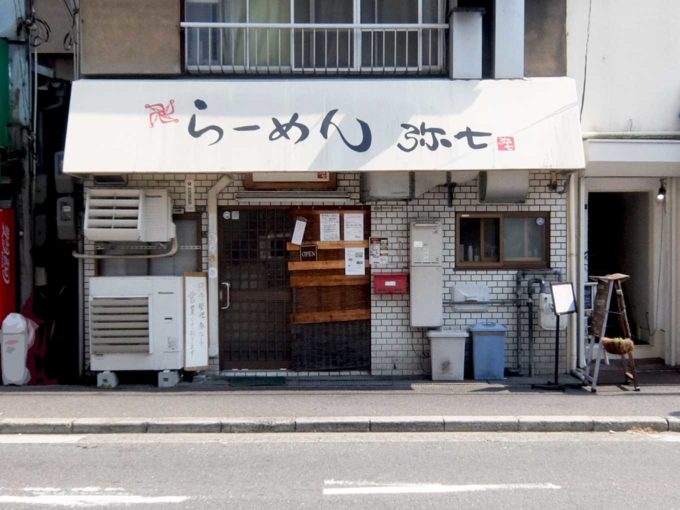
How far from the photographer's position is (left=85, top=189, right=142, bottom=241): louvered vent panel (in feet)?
29.5

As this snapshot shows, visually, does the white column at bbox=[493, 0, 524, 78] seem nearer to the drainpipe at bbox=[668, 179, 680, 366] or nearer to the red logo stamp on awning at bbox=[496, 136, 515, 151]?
the red logo stamp on awning at bbox=[496, 136, 515, 151]

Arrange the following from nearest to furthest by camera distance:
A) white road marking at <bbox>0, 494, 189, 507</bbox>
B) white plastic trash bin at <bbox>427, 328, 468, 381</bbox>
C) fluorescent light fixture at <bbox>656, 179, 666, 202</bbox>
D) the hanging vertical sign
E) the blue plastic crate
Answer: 1. white road marking at <bbox>0, 494, 189, 507</bbox>
2. white plastic trash bin at <bbox>427, 328, 468, 381</bbox>
3. the blue plastic crate
4. the hanging vertical sign
5. fluorescent light fixture at <bbox>656, 179, 666, 202</bbox>

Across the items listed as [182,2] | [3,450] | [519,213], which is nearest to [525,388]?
[519,213]

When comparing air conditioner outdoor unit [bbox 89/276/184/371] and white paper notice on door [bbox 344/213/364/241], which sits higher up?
white paper notice on door [bbox 344/213/364/241]

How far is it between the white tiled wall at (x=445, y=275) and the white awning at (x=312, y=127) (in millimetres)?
1147

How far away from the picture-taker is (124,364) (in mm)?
9156

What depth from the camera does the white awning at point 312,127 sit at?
28.1ft

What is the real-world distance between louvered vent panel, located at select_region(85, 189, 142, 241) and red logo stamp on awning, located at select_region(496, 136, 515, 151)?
4.66 m

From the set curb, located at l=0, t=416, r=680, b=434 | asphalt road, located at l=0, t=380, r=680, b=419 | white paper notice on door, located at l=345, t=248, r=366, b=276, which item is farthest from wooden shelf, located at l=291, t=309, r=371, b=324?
curb, located at l=0, t=416, r=680, b=434

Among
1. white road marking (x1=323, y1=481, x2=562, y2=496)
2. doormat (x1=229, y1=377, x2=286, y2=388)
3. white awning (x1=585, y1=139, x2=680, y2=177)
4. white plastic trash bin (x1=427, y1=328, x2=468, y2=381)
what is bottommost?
white road marking (x1=323, y1=481, x2=562, y2=496)

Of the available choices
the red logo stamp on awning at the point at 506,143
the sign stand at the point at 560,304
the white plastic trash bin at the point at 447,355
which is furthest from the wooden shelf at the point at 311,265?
the sign stand at the point at 560,304

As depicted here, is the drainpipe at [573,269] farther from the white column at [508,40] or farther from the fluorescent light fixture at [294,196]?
the fluorescent light fixture at [294,196]

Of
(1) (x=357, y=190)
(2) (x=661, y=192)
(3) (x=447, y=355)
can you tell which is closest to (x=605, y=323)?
(3) (x=447, y=355)

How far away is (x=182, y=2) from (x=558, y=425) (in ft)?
23.5
